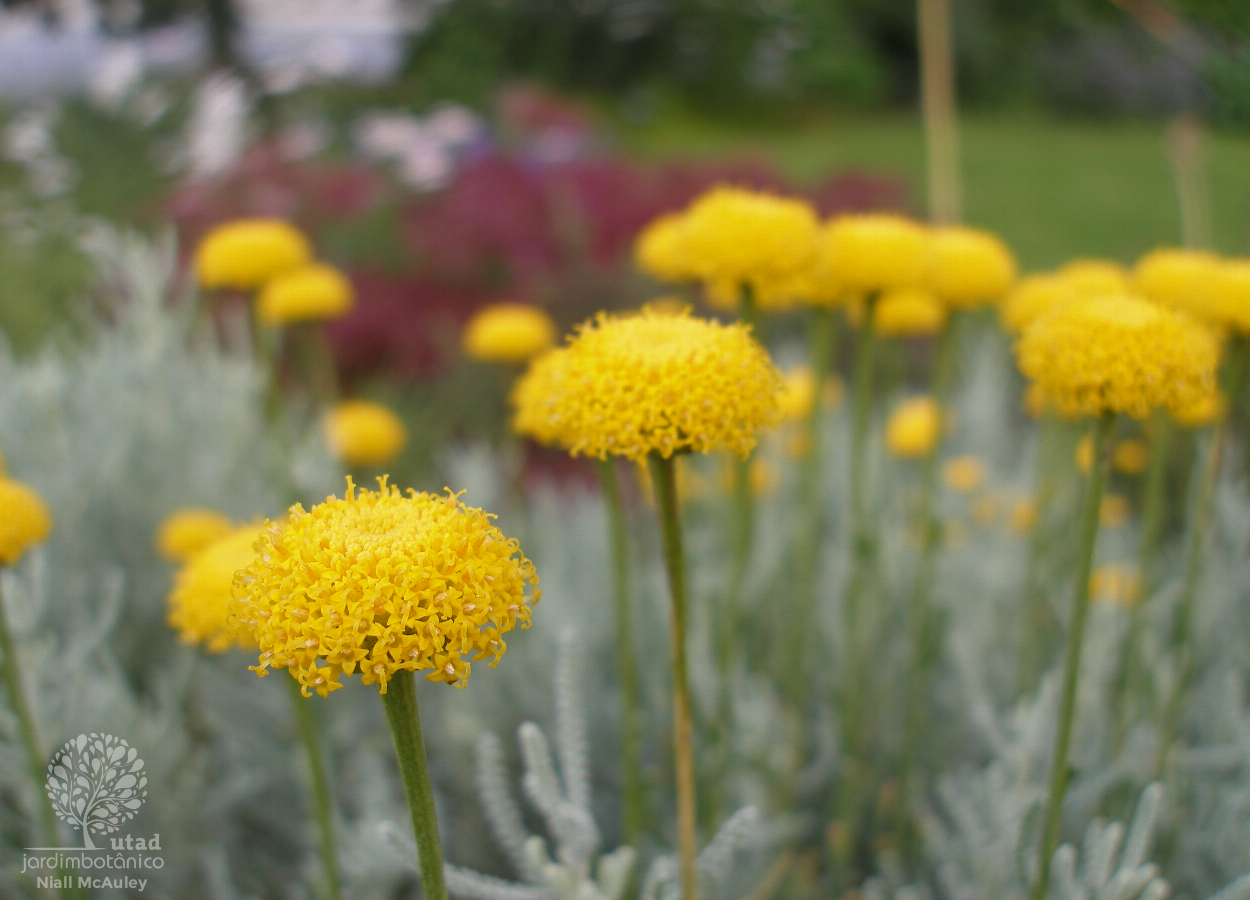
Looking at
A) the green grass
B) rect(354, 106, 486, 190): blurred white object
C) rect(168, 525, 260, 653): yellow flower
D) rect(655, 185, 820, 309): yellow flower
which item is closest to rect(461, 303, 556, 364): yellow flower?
rect(655, 185, 820, 309): yellow flower

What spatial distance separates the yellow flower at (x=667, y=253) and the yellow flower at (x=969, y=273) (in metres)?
0.27

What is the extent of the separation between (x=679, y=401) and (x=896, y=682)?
983 millimetres

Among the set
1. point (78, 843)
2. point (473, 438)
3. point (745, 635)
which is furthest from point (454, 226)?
point (78, 843)

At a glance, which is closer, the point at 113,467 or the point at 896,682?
the point at 896,682

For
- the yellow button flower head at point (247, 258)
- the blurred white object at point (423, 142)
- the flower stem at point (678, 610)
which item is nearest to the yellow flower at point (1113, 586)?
the flower stem at point (678, 610)

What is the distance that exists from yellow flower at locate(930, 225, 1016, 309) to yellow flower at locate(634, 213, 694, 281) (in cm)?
27

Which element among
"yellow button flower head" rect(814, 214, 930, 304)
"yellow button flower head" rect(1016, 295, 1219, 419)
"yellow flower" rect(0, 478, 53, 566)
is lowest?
"yellow flower" rect(0, 478, 53, 566)

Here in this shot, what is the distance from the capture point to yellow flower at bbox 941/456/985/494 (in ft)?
6.01

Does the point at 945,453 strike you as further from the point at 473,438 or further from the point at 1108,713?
the point at 473,438

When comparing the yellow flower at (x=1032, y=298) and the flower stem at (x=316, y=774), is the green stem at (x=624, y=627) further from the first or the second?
the yellow flower at (x=1032, y=298)

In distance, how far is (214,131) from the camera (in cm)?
415

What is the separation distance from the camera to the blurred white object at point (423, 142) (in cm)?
366

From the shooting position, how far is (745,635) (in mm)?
1462

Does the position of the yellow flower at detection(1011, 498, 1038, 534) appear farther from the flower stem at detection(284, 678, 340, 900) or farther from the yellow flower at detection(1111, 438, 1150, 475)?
the flower stem at detection(284, 678, 340, 900)
